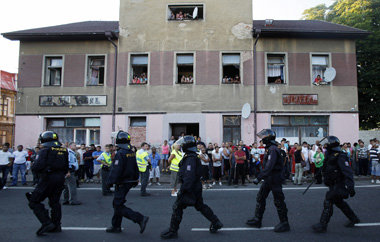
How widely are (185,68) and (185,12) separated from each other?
3.68m

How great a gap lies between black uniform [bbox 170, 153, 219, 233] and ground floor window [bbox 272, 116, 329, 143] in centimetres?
1199

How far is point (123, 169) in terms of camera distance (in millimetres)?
5164

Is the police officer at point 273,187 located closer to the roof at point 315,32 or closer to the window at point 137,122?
the window at point 137,122

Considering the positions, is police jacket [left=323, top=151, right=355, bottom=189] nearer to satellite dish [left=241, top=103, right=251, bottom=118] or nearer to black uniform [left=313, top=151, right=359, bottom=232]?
black uniform [left=313, top=151, right=359, bottom=232]

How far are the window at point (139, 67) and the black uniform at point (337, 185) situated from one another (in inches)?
506

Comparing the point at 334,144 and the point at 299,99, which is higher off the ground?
the point at 299,99

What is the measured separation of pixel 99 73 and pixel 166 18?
5.46 m

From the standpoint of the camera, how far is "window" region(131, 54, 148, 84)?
650 inches

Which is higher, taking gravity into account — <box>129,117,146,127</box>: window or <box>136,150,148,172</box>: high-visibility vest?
<box>129,117,146,127</box>: window

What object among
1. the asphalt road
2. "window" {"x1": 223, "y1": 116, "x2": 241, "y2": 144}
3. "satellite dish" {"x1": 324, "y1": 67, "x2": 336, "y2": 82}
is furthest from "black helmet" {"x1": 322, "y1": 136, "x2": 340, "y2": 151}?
"satellite dish" {"x1": 324, "y1": 67, "x2": 336, "y2": 82}

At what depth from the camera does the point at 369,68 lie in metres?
19.2

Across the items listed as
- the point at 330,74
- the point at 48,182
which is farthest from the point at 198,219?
the point at 330,74

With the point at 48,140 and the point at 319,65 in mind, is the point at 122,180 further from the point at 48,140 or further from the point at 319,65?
the point at 319,65

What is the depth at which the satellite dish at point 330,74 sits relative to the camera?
616 inches
